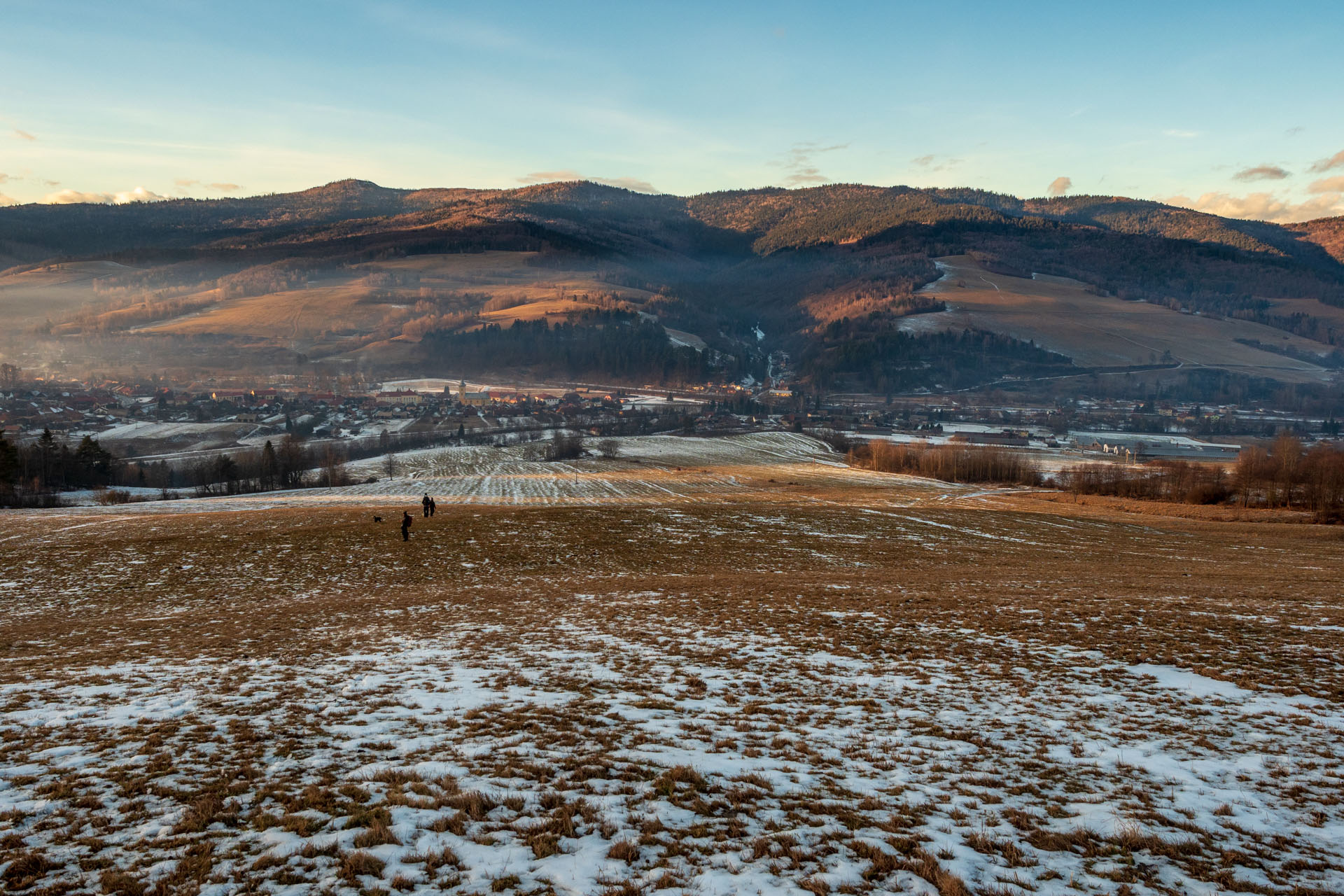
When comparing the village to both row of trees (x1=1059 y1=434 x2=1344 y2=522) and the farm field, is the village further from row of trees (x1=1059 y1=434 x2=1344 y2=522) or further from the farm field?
the farm field

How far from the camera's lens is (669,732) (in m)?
10.8

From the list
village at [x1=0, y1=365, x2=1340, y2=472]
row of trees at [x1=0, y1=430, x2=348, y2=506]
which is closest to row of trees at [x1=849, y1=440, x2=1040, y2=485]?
village at [x1=0, y1=365, x2=1340, y2=472]

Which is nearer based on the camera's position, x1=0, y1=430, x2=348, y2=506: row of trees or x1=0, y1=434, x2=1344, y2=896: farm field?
x1=0, y1=434, x2=1344, y2=896: farm field

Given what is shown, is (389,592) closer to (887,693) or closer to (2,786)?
(2,786)

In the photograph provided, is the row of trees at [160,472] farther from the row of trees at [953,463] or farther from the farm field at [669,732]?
the row of trees at [953,463]

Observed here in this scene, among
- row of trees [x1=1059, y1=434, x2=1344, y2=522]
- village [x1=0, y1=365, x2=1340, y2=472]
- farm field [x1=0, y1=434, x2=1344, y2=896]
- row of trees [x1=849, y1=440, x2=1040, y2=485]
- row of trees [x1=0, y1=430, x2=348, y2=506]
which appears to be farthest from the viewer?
village [x1=0, y1=365, x2=1340, y2=472]

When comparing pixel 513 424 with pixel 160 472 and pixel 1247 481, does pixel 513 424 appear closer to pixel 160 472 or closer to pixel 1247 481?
pixel 160 472

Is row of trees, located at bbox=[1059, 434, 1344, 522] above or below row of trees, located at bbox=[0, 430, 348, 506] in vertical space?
above

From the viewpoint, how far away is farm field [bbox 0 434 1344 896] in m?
6.89

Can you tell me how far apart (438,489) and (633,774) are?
73046 millimetres

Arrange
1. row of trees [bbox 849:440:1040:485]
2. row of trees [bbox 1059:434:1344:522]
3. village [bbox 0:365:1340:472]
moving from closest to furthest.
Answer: row of trees [bbox 1059:434:1344:522] → row of trees [bbox 849:440:1040:485] → village [bbox 0:365:1340:472]

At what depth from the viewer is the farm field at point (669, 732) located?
271 inches

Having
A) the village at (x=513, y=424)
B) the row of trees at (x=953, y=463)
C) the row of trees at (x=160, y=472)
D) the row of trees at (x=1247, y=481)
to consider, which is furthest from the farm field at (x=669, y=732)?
the village at (x=513, y=424)

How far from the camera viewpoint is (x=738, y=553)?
3628cm
